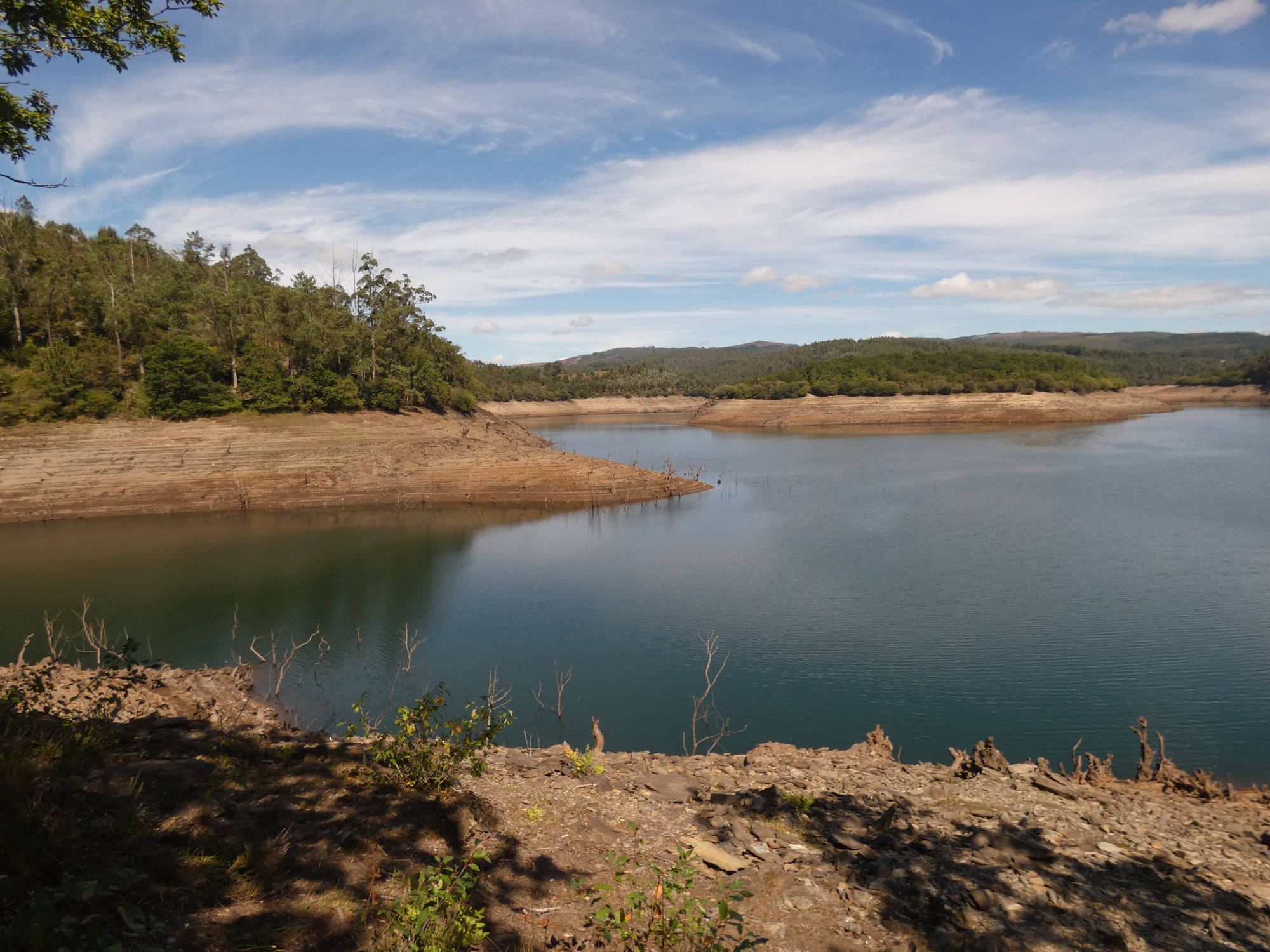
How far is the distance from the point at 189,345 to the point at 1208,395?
426 feet

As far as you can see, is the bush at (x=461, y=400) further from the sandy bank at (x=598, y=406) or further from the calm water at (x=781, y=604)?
the sandy bank at (x=598, y=406)

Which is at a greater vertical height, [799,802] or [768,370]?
[768,370]

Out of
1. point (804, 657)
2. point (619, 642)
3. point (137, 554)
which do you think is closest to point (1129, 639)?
point (804, 657)

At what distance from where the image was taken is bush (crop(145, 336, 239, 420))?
1439 inches

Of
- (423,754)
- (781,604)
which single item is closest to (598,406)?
(781,604)

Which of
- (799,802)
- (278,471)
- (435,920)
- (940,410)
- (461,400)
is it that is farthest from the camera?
(940,410)

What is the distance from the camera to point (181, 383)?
121 feet

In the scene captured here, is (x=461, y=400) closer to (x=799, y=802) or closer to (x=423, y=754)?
(x=423, y=754)

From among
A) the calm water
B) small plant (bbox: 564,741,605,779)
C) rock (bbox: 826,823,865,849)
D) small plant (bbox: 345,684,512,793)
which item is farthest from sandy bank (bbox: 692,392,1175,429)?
small plant (bbox: 345,684,512,793)

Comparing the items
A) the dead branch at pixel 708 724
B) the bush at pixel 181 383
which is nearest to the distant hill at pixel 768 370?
the bush at pixel 181 383

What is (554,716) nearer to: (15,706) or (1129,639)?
(15,706)

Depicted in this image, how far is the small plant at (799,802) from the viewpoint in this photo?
684 cm

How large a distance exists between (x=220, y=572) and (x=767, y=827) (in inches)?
889

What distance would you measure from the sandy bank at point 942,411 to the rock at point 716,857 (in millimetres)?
76741
